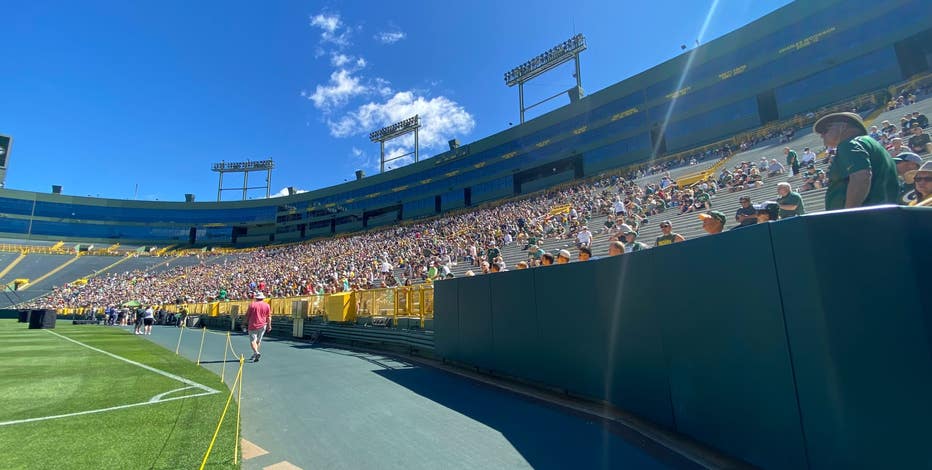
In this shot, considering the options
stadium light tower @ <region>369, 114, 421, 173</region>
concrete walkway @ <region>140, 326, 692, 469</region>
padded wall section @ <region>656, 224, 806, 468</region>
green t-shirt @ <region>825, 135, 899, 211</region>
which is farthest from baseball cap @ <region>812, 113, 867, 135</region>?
stadium light tower @ <region>369, 114, 421, 173</region>

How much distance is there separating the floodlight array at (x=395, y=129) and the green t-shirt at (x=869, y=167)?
6132 cm

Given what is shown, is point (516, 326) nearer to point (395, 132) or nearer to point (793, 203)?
point (793, 203)

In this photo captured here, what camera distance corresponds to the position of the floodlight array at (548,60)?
44.6m

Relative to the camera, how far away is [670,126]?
38406 millimetres

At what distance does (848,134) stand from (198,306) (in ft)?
→ 118

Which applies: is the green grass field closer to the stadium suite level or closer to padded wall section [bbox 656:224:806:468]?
padded wall section [bbox 656:224:806:468]

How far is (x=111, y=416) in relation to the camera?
495cm

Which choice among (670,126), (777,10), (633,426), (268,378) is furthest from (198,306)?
(777,10)

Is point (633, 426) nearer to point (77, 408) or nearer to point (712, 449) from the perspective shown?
point (712, 449)

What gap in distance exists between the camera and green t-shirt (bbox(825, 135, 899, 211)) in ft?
9.90

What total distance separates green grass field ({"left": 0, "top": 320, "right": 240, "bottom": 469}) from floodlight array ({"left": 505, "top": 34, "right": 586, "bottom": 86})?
4702 cm

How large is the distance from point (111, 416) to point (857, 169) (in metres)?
8.19

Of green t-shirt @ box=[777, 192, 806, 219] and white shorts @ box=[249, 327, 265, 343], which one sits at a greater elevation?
green t-shirt @ box=[777, 192, 806, 219]

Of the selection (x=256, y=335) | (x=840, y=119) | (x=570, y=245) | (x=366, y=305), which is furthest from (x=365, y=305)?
(x=840, y=119)
